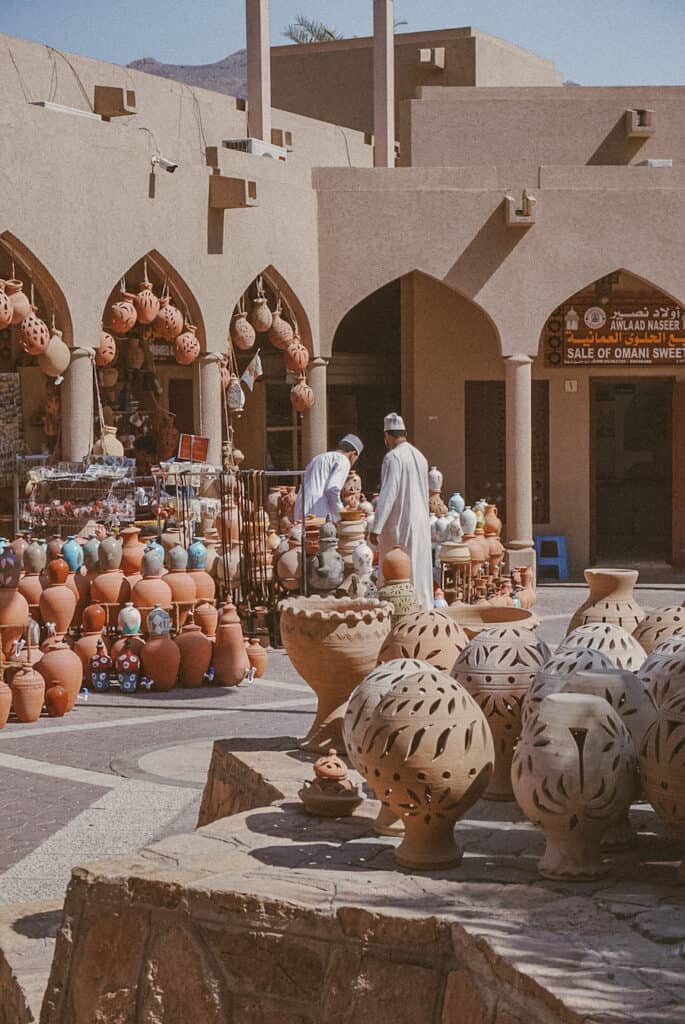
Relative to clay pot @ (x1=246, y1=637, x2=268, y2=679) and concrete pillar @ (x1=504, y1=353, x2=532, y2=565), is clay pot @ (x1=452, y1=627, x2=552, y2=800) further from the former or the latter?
concrete pillar @ (x1=504, y1=353, x2=532, y2=565)

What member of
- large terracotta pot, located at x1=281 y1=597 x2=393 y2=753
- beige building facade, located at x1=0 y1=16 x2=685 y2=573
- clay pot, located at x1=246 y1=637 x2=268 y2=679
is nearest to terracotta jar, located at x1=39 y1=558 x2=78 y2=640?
clay pot, located at x1=246 y1=637 x2=268 y2=679

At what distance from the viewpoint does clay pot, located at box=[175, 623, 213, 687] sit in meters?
10.5

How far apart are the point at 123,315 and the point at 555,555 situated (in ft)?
22.7

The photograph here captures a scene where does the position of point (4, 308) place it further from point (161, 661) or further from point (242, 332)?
point (242, 332)

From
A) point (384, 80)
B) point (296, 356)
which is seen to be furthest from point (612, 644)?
point (384, 80)

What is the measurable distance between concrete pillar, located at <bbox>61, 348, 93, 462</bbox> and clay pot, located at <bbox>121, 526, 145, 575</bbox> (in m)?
2.15

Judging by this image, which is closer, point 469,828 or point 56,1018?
point 56,1018

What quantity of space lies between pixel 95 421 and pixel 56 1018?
37.1ft

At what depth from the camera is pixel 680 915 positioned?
12.4ft

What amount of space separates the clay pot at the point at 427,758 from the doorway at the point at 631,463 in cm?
1687

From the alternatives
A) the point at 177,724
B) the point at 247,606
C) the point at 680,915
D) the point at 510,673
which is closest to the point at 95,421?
the point at 247,606

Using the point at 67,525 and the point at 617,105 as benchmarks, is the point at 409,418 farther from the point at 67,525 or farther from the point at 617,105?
the point at 67,525

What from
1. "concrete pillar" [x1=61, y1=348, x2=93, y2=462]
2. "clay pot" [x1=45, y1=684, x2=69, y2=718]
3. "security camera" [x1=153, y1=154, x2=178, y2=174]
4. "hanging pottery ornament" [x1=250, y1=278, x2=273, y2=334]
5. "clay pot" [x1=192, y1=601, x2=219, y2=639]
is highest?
"security camera" [x1=153, y1=154, x2=178, y2=174]

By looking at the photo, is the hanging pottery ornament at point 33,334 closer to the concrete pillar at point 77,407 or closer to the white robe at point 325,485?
the concrete pillar at point 77,407
